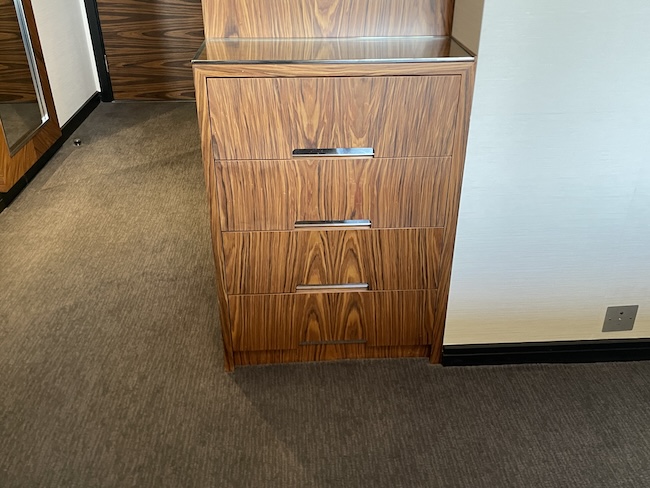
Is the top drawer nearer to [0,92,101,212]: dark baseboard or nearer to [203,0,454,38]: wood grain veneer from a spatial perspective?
[203,0,454,38]: wood grain veneer

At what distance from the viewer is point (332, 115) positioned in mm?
1538

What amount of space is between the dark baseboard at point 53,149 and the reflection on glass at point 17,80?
17 cm

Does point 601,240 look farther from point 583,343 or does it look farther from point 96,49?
point 96,49

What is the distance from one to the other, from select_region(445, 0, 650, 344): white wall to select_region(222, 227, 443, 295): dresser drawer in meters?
0.12

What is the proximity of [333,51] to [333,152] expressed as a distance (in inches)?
10.4

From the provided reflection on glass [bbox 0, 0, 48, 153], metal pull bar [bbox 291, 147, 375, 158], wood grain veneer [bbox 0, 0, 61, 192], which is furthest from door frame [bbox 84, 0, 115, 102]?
metal pull bar [bbox 291, 147, 375, 158]

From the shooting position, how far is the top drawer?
1.50 metres

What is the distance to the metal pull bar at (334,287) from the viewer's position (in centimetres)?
179

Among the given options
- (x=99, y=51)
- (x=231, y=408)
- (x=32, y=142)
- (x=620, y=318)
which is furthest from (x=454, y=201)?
(x=99, y=51)

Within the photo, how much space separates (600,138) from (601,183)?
0.13m

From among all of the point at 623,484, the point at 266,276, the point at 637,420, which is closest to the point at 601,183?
the point at 637,420

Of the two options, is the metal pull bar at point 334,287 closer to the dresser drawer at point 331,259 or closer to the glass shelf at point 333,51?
the dresser drawer at point 331,259

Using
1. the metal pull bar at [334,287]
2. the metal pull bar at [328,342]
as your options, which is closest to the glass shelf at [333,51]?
the metal pull bar at [334,287]

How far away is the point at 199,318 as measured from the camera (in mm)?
2158
